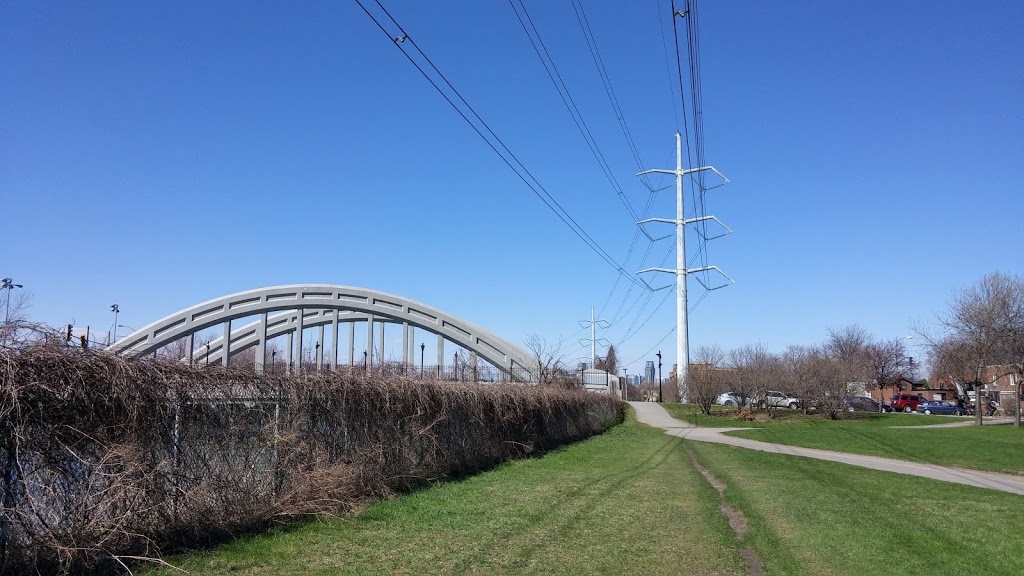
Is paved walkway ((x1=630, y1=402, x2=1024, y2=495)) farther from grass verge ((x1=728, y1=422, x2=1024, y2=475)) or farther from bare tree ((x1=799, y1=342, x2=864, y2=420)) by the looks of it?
bare tree ((x1=799, y1=342, x2=864, y2=420))

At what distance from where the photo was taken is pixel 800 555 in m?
8.18

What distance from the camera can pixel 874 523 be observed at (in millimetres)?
10336

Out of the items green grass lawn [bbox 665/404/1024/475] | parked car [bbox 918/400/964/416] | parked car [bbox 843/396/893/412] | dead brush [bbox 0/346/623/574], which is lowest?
parked car [bbox 918/400/964/416]

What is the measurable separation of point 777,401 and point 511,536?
47075 millimetres

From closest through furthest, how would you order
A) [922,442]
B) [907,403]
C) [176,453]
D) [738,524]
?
[176,453], [738,524], [922,442], [907,403]

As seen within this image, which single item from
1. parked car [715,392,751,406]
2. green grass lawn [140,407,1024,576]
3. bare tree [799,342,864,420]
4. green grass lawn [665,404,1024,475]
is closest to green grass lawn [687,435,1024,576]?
green grass lawn [140,407,1024,576]

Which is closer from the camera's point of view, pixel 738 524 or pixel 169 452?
pixel 169 452

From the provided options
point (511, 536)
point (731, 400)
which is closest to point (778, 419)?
point (731, 400)

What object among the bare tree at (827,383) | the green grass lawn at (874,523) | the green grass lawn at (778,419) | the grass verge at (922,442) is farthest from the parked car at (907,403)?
the green grass lawn at (874,523)

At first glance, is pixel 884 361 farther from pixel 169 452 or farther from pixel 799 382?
pixel 169 452

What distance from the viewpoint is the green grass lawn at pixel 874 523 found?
7.91 m

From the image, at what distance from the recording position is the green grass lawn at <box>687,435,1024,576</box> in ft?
26.0

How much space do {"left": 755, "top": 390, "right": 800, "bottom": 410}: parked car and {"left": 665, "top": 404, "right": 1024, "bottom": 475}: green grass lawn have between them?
312 cm

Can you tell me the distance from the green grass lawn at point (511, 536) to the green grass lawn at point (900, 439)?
42.3 feet
